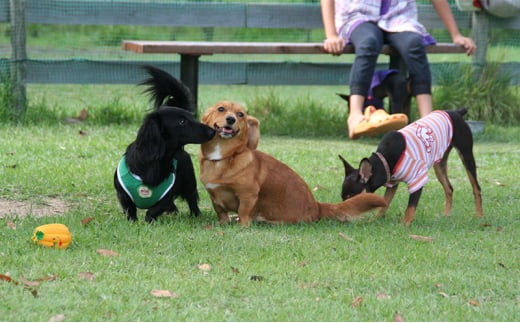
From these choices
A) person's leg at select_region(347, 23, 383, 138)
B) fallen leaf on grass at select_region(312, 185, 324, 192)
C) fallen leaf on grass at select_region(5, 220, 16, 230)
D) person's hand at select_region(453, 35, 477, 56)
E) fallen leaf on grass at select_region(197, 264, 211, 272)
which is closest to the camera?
fallen leaf on grass at select_region(197, 264, 211, 272)

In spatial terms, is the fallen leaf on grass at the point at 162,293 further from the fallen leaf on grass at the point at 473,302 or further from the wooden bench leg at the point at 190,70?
the wooden bench leg at the point at 190,70

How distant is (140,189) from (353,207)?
1249 mm

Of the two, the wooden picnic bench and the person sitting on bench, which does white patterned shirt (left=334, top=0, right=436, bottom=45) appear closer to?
the person sitting on bench

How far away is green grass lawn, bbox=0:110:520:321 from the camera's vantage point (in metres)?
3.65

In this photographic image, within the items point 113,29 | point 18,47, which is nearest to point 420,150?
point 18,47

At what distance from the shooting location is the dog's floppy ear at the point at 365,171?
539 cm

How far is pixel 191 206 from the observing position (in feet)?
18.2

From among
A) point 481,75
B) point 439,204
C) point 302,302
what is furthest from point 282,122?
point 302,302

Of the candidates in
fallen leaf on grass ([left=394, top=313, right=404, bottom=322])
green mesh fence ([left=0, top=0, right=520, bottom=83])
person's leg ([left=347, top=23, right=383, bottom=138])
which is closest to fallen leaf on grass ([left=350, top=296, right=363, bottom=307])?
fallen leaf on grass ([left=394, top=313, right=404, bottom=322])

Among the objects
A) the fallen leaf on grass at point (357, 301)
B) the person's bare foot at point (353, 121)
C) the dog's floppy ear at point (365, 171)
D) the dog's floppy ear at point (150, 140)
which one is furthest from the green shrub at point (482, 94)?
the fallen leaf on grass at point (357, 301)

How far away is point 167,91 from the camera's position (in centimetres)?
558

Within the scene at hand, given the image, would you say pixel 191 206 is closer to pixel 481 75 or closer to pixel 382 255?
pixel 382 255

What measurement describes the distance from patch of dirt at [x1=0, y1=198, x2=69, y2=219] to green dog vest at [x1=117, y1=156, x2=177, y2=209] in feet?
2.01

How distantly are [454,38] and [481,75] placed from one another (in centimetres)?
131
